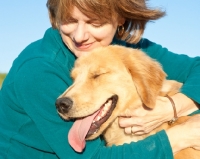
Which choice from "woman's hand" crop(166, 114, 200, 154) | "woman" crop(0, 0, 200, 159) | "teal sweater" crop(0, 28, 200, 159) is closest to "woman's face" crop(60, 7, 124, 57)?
"woman" crop(0, 0, 200, 159)

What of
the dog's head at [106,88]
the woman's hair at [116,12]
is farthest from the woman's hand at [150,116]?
the woman's hair at [116,12]

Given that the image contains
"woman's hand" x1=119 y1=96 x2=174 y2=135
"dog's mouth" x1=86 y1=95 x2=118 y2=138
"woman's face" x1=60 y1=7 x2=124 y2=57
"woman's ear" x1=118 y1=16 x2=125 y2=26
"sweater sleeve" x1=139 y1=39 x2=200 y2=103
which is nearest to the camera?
"dog's mouth" x1=86 y1=95 x2=118 y2=138

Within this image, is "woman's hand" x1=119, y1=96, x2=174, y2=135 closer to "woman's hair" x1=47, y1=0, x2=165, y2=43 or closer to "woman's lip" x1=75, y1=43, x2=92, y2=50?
"woman's lip" x1=75, y1=43, x2=92, y2=50

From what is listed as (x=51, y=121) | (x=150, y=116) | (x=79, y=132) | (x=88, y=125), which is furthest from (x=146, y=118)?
(x=51, y=121)

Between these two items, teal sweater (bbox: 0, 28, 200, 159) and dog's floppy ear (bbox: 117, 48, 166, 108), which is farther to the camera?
dog's floppy ear (bbox: 117, 48, 166, 108)

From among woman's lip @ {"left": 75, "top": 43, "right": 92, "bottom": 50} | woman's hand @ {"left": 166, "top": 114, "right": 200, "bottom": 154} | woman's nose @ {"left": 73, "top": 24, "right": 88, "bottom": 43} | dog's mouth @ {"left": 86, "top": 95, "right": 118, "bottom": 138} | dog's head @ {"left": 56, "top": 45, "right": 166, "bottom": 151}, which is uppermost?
woman's nose @ {"left": 73, "top": 24, "right": 88, "bottom": 43}

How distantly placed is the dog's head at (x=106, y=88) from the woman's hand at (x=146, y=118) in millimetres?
102

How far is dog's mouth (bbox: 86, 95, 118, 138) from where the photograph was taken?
3708mm

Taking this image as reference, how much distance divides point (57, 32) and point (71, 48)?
241 mm

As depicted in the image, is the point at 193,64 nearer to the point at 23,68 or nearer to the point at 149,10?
the point at 149,10

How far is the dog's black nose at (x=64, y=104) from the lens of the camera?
346cm

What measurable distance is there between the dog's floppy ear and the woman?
0.17m

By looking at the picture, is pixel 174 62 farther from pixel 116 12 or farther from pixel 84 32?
pixel 84 32

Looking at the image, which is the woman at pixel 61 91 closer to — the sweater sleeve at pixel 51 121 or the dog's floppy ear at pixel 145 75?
the sweater sleeve at pixel 51 121
